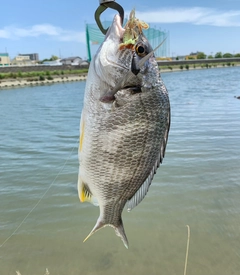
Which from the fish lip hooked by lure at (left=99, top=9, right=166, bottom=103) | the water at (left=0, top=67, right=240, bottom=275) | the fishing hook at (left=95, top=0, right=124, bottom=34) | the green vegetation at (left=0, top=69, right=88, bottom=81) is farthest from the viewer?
the green vegetation at (left=0, top=69, right=88, bottom=81)

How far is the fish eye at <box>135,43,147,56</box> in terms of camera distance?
6.30 feet

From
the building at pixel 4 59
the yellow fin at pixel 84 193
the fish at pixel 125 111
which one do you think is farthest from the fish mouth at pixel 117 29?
the building at pixel 4 59

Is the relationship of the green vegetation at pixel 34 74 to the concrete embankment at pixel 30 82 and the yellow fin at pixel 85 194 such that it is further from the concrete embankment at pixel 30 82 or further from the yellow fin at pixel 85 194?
the yellow fin at pixel 85 194

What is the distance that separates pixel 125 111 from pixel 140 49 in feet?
1.39

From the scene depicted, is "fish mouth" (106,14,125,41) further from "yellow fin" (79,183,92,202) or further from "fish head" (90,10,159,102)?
"yellow fin" (79,183,92,202)

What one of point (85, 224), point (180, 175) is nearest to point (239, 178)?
point (180, 175)

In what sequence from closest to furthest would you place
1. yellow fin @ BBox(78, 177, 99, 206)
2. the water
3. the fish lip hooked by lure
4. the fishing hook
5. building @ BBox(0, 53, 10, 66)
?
the fishing hook < the fish lip hooked by lure < yellow fin @ BBox(78, 177, 99, 206) < the water < building @ BBox(0, 53, 10, 66)

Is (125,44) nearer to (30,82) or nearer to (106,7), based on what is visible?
(106,7)

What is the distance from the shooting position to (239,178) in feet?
21.0

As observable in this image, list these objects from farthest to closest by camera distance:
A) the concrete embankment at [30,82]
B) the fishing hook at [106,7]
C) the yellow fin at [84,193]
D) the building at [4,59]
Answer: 1. the building at [4,59]
2. the concrete embankment at [30,82]
3. the yellow fin at [84,193]
4. the fishing hook at [106,7]

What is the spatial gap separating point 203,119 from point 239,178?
7.50 meters

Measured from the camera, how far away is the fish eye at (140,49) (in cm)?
192

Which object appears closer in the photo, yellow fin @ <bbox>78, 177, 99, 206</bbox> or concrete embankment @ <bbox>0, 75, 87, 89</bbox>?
yellow fin @ <bbox>78, 177, 99, 206</bbox>

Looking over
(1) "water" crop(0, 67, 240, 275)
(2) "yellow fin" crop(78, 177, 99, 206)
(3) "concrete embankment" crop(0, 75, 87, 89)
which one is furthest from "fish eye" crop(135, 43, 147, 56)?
(3) "concrete embankment" crop(0, 75, 87, 89)
